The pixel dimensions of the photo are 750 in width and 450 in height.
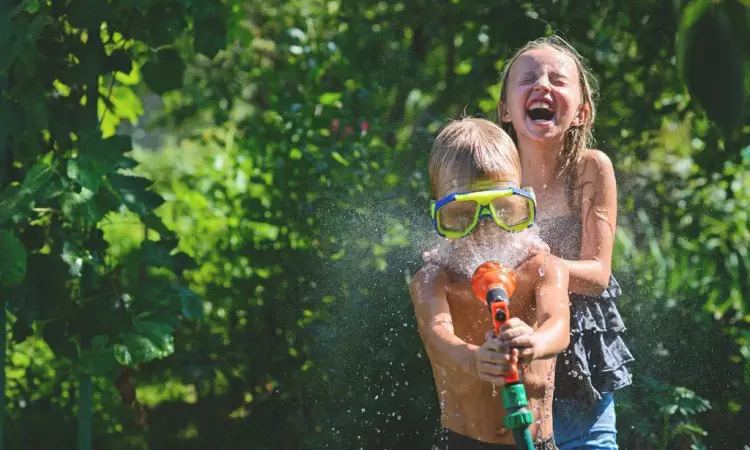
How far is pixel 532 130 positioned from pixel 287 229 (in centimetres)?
140

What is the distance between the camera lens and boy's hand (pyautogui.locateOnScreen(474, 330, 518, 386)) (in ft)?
6.25

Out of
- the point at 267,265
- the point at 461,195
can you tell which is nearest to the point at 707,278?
the point at 267,265

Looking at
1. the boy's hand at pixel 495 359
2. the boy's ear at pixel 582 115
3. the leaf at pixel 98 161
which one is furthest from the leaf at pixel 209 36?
the boy's hand at pixel 495 359


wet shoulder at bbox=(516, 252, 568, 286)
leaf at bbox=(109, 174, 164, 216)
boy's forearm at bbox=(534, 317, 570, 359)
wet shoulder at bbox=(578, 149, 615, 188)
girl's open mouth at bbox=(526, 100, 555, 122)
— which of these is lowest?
boy's forearm at bbox=(534, 317, 570, 359)

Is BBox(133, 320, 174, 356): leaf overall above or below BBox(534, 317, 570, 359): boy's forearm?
above

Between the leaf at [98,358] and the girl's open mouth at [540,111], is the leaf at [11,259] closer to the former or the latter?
the leaf at [98,358]

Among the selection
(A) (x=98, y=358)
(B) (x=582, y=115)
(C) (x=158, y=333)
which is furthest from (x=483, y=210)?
(A) (x=98, y=358)

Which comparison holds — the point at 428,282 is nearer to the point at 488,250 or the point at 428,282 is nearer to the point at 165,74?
the point at 488,250

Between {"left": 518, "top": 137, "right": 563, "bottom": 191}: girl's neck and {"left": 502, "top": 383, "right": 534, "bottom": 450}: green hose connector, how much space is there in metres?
0.69

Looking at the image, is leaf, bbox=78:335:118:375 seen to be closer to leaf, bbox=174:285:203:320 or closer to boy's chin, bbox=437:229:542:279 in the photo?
leaf, bbox=174:285:203:320

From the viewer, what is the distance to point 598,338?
8.06ft

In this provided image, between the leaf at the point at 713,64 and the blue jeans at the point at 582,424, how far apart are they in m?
1.64

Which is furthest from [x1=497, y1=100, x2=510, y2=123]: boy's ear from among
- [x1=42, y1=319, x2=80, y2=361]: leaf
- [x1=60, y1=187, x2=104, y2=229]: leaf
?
[x1=42, y1=319, x2=80, y2=361]: leaf

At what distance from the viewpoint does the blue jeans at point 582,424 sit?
95.6 inches
